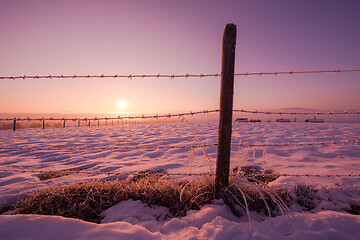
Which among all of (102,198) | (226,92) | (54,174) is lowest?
(54,174)

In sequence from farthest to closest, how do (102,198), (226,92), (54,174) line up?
(54,174)
(102,198)
(226,92)

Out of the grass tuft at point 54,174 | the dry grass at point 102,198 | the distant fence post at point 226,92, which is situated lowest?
the grass tuft at point 54,174

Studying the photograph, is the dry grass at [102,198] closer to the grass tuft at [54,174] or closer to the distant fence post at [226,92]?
the distant fence post at [226,92]

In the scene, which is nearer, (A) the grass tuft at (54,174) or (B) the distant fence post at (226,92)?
(B) the distant fence post at (226,92)

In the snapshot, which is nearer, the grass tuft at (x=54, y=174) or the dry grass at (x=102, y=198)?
the dry grass at (x=102, y=198)

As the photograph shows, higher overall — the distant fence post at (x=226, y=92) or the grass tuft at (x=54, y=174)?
the distant fence post at (x=226, y=92)

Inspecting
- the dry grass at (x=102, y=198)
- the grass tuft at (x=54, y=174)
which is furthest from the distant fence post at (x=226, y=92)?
the grass tuft at (x=54, y=174)

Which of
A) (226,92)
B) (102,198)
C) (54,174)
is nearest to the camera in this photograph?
(226,92)

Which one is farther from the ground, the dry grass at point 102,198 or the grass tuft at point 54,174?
the dry grass at point 102,198

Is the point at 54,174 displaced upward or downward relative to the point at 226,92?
downward

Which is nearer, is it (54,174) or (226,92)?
(226,92)

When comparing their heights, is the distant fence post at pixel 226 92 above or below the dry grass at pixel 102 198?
above

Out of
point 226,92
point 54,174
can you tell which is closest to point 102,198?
point 54,174

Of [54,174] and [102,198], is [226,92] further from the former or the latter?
[54,174]
